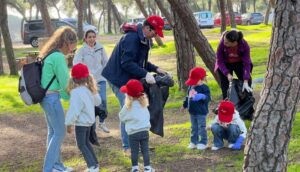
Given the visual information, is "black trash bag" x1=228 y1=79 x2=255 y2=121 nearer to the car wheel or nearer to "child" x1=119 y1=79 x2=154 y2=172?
"child" x1=119 y1=79 x2=154 y2=172

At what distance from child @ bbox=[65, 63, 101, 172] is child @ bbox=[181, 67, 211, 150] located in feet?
4.15

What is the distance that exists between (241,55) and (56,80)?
2.78m

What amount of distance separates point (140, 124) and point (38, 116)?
5.60 meters

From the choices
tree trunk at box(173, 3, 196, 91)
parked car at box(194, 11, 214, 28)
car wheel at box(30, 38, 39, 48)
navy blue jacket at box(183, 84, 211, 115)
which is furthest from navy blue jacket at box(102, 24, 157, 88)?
parked car at box(194, 11, 214, 28)

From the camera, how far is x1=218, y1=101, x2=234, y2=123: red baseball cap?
6.21 m

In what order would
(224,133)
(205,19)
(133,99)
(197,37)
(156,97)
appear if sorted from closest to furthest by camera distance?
(133,99)
(156,97)
(224,133)
(197,37)
(205,19)

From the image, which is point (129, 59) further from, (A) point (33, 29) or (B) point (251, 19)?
(B) point (251, 19)

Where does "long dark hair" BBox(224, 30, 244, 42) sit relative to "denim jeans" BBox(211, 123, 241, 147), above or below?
above

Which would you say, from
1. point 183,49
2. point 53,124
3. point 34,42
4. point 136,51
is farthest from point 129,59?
point 34,42

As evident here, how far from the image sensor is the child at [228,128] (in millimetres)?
6254

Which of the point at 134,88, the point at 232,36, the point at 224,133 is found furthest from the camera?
the point at 232,36

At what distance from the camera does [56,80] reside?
5543 millimetres

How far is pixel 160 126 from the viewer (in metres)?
6.15

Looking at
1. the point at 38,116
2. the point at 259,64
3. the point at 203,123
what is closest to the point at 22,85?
the point at 203,123
